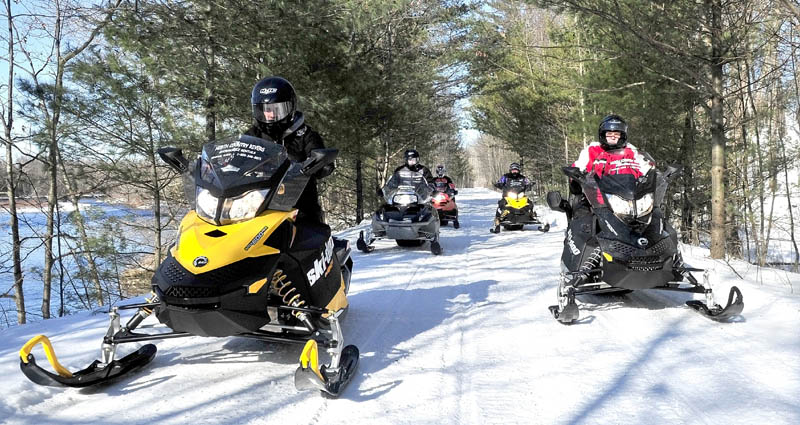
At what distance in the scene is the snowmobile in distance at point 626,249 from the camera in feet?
13.8

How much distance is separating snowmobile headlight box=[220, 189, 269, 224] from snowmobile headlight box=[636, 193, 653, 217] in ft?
10.3

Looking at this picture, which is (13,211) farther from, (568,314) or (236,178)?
(568,314)

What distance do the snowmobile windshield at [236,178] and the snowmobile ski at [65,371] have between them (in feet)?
3.21

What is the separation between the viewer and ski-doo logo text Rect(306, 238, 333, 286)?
330 centimetres

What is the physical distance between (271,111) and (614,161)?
3224 millimetres

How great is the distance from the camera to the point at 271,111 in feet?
12.7

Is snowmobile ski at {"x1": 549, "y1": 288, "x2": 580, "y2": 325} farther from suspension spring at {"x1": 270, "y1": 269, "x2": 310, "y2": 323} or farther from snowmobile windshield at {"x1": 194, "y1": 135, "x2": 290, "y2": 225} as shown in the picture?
snowmobile windshield at {"x1": 194, "y1": 135, "x2": 290, "y2": 225}

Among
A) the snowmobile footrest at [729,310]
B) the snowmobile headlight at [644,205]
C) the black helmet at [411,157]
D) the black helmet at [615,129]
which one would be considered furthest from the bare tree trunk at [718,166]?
the black helmet at [411,157]

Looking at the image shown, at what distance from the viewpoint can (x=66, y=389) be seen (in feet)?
9.37

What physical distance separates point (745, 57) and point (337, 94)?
28.5ft

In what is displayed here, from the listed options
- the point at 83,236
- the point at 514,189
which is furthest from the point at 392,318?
the point at 514,189

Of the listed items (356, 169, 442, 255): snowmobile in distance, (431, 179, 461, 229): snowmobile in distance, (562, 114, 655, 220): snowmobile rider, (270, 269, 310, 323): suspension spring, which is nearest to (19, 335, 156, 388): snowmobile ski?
(270, 269, 310, 323): suspension spring

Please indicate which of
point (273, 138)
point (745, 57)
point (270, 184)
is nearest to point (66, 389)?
point (270, 184)

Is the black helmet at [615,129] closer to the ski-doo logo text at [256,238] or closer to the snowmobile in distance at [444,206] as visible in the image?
the ski-doo logo text at [256,238]
